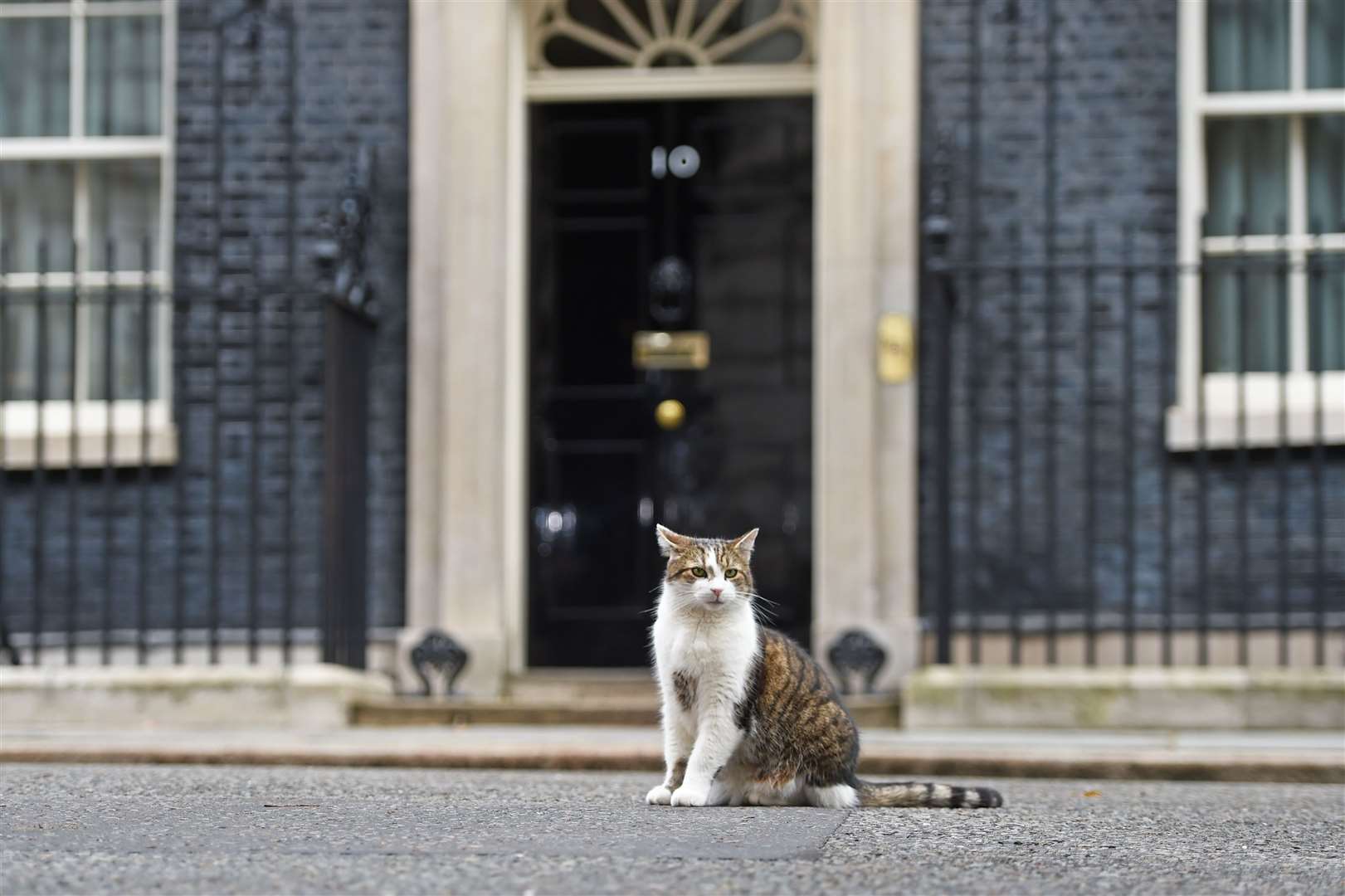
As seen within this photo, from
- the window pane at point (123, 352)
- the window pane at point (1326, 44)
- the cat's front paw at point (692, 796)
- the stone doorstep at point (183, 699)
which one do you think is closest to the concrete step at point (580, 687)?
the stone doorstep at point (183, 699)

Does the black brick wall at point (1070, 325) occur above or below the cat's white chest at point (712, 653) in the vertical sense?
above

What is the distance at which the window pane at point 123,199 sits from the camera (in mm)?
11219

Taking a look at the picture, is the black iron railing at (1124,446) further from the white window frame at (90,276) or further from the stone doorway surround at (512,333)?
the white window frame at (90,276)

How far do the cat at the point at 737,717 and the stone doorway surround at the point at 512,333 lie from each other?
4.07 m

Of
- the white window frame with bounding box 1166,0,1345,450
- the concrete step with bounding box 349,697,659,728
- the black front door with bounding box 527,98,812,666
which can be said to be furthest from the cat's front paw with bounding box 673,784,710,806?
the white window frame with bounding box 1166,0,1345,450

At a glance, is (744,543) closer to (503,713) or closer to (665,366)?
(503,713)

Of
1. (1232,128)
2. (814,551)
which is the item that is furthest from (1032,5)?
(814,551)

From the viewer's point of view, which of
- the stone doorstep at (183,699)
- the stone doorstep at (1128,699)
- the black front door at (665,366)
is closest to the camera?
the stone doorstep at (1128,699)

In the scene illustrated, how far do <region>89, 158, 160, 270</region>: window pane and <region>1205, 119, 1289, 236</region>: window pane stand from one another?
5226mm

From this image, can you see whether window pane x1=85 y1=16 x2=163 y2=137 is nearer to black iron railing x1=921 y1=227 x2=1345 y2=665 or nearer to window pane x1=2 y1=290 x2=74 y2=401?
window pane x1=2 y1=290 x2=74 y2=401

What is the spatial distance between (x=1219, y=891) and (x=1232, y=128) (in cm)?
663

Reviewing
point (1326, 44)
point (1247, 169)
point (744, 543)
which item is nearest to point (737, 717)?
point (744, 543)

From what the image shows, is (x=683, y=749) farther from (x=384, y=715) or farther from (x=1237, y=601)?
(x=1237, y=601)

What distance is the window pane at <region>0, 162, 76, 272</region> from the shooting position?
11250mm
